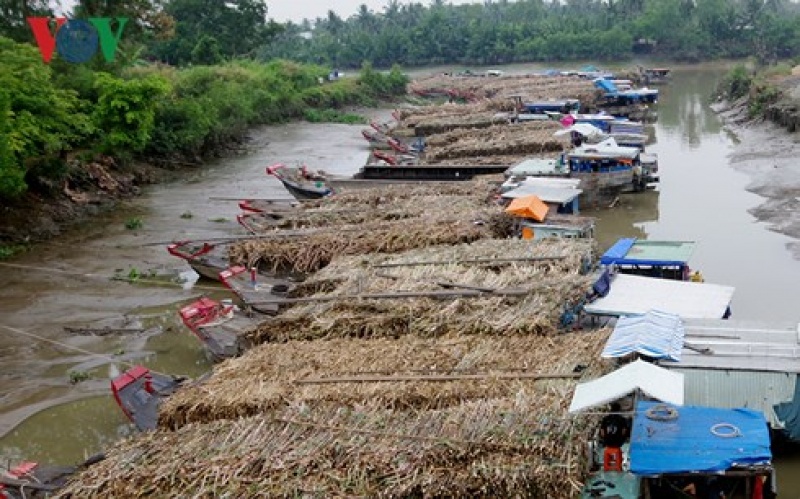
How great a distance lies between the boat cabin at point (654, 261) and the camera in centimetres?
1466

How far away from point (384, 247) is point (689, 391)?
8.28 metres

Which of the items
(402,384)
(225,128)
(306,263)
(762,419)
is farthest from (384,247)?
(225,128)

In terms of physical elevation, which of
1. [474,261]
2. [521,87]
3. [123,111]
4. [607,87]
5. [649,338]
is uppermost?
[123,111]

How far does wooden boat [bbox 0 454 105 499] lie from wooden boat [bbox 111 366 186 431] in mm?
1560

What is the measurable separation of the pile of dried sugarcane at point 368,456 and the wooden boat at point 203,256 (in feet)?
28.8

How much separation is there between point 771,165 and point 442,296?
20.0m

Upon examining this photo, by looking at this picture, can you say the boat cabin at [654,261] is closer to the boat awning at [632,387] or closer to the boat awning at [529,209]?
the boat awning at [529,209]

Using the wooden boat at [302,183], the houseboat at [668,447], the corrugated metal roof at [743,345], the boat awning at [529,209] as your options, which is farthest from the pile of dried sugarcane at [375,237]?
the houseboat at [668,447]

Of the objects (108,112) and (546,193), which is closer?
(546,193)

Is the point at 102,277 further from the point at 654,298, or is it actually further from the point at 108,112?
the point at 654,298

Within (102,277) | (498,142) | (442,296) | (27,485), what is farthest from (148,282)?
(498,142)

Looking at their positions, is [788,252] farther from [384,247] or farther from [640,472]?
[640,472]

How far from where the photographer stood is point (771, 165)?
2919 cm

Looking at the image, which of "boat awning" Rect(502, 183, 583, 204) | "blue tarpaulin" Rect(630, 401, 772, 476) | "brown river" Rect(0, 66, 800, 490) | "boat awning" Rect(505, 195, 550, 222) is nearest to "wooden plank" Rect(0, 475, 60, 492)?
"brown river" Rect(0, 66, 800, 490)
